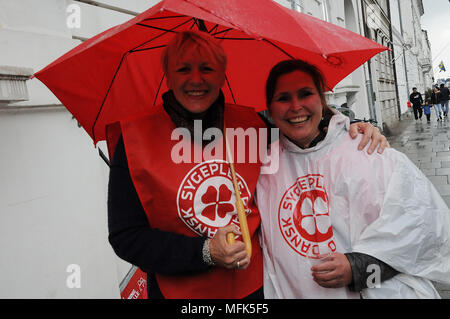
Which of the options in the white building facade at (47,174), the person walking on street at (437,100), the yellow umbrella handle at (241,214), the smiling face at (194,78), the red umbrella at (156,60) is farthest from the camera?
the person walking on street at (437,100)

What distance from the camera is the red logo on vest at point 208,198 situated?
1446 mm

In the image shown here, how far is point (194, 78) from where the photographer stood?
1.51 metres

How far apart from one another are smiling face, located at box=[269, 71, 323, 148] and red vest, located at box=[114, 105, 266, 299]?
0.27 m

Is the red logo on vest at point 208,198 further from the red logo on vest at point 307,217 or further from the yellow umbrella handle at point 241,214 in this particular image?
the red logo on vest at point 307,217

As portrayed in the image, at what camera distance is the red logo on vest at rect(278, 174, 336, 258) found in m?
1.45

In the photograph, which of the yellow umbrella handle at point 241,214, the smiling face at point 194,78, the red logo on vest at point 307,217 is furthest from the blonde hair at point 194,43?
the red logo on vest at point 307,217

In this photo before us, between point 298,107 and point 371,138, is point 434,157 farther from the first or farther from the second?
point 298,107

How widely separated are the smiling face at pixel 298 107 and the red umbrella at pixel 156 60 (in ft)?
0.48

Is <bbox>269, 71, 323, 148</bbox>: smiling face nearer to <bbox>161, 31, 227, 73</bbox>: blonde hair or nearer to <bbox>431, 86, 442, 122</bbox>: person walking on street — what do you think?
<bbox>161, 31, 227, 73</bbox>: blonde hair

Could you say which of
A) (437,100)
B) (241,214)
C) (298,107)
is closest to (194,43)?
(298,107)

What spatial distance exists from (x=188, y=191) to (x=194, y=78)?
1.58ft
